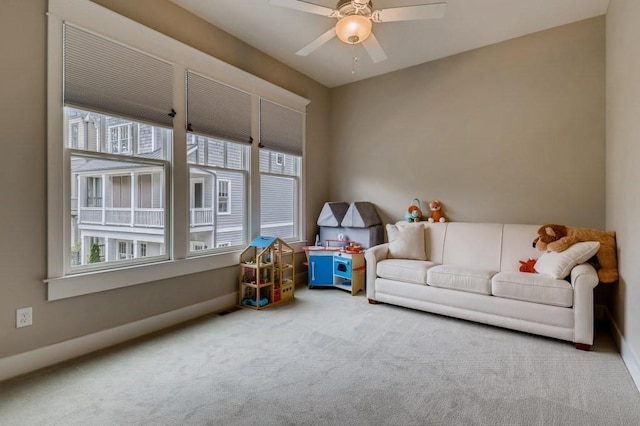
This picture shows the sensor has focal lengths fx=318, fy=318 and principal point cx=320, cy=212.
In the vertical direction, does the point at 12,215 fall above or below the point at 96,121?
below

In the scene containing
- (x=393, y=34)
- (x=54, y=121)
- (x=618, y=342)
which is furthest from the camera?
(x=393, y=34)

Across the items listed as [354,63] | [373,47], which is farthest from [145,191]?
[354,63]

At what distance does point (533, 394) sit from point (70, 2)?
4.10 m

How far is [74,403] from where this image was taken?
1.83 metres

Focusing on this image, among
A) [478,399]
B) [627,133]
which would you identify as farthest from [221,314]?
[627,133]

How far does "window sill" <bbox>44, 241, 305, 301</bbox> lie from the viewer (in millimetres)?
2316

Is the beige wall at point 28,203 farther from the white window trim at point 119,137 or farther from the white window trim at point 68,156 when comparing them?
the white window trim at point 119,137

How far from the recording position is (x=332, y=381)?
208cm

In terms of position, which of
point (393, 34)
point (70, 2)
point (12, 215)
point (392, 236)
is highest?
point (393, 34)

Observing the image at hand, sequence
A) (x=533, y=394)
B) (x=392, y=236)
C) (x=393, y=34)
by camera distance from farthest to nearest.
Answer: (x=392, y=236) → (x=393, y=34) → (x=533, y=394)

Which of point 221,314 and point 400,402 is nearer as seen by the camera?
point 400,402

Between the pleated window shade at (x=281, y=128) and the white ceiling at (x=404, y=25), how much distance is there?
660mm

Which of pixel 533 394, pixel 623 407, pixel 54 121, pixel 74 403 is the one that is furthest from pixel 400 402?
pixel 54 121

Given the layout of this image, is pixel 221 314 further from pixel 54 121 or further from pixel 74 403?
pixel 54 121
